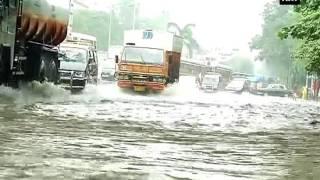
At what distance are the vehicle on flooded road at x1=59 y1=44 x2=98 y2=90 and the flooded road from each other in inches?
380

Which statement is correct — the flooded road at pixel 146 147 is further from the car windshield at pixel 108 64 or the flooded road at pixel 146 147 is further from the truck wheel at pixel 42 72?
the car windshield at pixel 108 64

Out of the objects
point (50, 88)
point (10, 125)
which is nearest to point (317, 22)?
point (50, 88)

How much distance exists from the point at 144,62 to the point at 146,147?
20.9 metres

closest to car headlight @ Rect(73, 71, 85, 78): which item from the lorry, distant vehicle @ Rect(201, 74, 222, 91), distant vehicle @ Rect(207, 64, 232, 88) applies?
the lorry

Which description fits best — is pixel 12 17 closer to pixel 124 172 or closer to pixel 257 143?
pixel 257 143

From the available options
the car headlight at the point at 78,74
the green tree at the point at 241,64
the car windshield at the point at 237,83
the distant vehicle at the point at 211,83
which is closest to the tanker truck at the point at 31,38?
the car headlight at the point at 78,74

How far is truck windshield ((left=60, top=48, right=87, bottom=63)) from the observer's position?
25125mm

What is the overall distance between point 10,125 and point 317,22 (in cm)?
1070

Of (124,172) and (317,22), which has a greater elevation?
(317,22)

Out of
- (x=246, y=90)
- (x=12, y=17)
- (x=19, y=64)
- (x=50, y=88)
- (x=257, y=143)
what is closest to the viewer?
(x=257, y=143)

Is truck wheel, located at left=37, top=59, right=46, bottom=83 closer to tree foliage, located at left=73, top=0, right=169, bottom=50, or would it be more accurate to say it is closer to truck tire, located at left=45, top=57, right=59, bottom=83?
truck tire, located at left=45, top=57, right=59, bottom=83

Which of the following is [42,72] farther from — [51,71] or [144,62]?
[144,62]

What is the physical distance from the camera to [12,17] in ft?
52.2

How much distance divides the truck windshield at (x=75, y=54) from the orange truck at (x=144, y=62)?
3.59 meters
